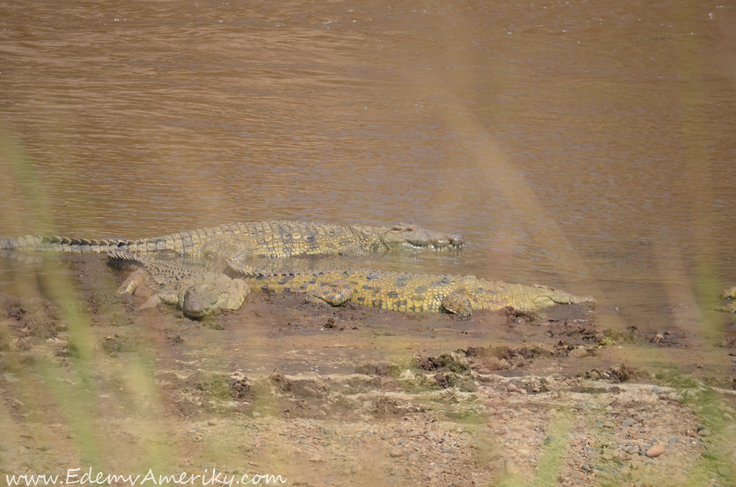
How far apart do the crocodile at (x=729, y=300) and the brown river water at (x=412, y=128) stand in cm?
15

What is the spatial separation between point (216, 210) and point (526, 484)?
714 centimetres

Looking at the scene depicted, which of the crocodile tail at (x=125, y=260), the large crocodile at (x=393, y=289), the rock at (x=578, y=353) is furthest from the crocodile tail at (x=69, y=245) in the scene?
the rock at (x=578, y=353)

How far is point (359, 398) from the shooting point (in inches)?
175

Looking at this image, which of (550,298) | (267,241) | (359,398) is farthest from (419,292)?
(267,241)

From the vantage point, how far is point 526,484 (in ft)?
11.8

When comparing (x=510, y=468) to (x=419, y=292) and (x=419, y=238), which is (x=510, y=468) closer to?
(x=419, y=292)

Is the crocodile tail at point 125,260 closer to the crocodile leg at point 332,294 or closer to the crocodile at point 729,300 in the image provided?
the crocodile leg at point 332,294

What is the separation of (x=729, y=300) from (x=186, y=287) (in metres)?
4.83

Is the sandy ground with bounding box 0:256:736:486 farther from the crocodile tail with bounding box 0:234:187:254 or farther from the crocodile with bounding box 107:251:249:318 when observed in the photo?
the crocodile tail with bounding box 0:234:187:254

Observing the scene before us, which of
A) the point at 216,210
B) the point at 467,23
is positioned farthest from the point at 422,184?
the point at 467,23

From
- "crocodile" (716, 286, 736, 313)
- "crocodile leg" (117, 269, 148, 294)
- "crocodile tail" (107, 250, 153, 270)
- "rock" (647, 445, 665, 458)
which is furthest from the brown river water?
"rock" (647, 445, 665, 458)

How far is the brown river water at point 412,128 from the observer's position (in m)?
9.14

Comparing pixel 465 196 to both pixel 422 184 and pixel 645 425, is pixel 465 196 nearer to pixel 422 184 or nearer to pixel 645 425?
pixel 422 184

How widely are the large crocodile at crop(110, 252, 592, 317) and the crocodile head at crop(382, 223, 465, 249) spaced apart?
7.16ft
